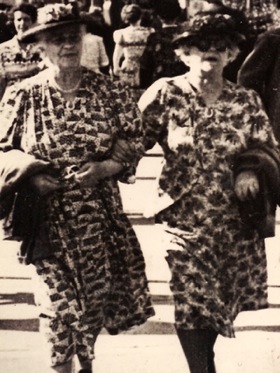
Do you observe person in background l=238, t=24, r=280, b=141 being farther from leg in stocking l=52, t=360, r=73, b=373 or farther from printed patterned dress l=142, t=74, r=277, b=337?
leg in stocking l=52, t=360, r=73, b=373

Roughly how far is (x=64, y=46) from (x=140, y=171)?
68 centimetres

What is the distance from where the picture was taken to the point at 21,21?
132 inches

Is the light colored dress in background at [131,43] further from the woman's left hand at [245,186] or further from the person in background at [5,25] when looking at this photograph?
the woman's left hand at [245,186]

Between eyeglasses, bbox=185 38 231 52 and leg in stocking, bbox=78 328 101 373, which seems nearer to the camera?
eyeglasses, bbox=185 38 231 52

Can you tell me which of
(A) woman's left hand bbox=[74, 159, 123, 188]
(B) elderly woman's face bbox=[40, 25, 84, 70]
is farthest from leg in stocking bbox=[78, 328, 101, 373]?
(B) elderly woman's face bbox=[40, 25, 84, 70]

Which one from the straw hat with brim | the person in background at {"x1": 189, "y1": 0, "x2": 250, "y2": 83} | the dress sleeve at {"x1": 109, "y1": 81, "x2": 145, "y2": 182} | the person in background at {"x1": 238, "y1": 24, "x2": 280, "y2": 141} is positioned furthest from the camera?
the person in background at {"x1": 238, "y1": 24, "x2": 280, "y2": 141}

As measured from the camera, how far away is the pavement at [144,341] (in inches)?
140

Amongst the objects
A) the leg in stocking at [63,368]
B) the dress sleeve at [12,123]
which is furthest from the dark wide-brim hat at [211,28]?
the leg in stocking at [63,368]

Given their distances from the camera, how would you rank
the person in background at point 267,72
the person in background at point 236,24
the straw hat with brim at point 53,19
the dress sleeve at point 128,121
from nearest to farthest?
1. the straw hat with brim at point 53,19
2. the dress sleeve at point 128,121
3. the person in background at point 236,24
4. the person in background at point 267,72

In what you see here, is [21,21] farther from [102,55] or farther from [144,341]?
[144,341]

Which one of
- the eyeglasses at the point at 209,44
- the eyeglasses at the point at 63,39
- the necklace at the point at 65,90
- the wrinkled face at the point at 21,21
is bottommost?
the necklace at the point at 65,90

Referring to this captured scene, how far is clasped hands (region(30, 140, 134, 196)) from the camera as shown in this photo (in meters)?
3.20

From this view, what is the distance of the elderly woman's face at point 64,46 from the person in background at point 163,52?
375mm

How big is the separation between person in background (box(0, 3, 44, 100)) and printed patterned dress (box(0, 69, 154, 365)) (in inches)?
5.4
